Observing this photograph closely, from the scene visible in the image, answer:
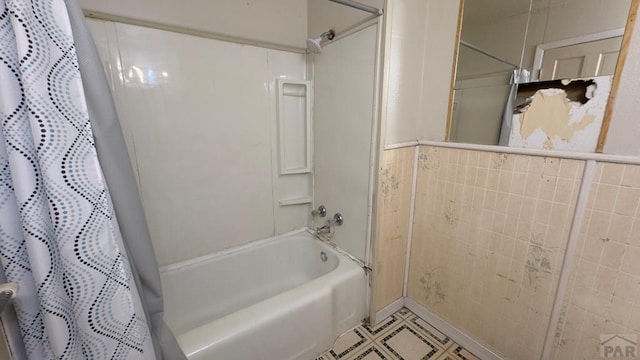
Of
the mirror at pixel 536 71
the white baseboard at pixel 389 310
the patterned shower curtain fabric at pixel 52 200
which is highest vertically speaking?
the mirror at pixel 536 71

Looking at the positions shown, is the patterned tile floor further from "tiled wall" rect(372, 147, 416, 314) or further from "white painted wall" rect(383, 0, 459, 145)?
"white painted wall" rect(383, 0, 459, 145)

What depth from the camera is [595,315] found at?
3.04 feet

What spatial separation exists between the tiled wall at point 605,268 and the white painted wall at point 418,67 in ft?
2.22

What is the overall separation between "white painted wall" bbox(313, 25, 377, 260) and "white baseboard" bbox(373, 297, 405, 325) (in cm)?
38

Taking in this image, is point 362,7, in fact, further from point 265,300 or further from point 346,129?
point 265,300

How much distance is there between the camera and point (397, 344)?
1.37m

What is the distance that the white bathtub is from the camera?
3.34ft

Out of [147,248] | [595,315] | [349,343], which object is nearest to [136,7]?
[147,248]

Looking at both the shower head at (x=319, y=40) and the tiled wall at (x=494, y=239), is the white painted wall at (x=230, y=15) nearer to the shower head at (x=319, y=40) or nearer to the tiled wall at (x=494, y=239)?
the shower head at (x=319, y=40)

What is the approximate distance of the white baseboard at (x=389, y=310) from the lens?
151 cm

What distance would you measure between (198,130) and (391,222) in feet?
4.10

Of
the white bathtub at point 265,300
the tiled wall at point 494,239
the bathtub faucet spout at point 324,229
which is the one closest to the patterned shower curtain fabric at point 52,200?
the white bathtub at point 265,300

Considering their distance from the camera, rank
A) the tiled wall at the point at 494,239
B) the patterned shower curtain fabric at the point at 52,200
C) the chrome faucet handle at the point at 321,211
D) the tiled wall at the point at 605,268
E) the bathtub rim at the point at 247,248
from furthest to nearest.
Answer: the chrome faucet handle at the point at 321,211 → the bathtub rim at the point at 247,248 → the tiled wall at the point at 494,239 → the tiled wall at the point at 605,268 → the patterned shower curtain fabric at the point at 52,200

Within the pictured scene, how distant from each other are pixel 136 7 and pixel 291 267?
69.4 inches
